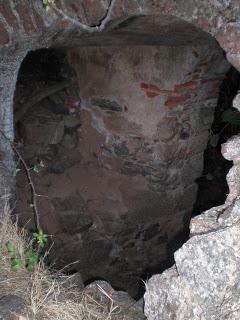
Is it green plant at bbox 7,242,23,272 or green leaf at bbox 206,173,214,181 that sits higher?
green plant at bbox 7,242,23,272

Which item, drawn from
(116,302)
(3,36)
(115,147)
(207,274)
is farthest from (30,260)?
(115,147)

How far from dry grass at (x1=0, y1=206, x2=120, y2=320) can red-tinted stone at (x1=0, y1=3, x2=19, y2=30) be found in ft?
3.82

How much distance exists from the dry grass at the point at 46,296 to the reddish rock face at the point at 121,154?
1.79m

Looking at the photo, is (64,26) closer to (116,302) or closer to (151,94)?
(151,94)

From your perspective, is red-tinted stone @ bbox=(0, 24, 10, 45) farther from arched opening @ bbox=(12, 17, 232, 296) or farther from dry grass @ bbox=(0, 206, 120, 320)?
arched opening @ bbox=(12, 17, 232, 296)

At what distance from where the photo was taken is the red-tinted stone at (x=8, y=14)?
252 cm

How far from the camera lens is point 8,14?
99.6 inches

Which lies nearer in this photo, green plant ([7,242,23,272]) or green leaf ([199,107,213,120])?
green plant ([7,242,23,272])

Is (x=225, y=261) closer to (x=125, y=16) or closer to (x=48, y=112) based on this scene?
(x=125, y=16)

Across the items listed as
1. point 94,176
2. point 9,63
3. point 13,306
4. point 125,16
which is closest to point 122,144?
point 94,176

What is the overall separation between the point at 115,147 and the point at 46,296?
2249 millimetres

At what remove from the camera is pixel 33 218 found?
13.1 ft

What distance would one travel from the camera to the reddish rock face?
383 cm

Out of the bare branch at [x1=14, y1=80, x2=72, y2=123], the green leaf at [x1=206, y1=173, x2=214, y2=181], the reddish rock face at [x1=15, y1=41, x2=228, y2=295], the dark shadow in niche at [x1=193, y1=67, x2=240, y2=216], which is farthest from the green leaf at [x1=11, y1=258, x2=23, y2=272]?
the green leaf at [x1=206, y1=173, x2=214, y2=181]
